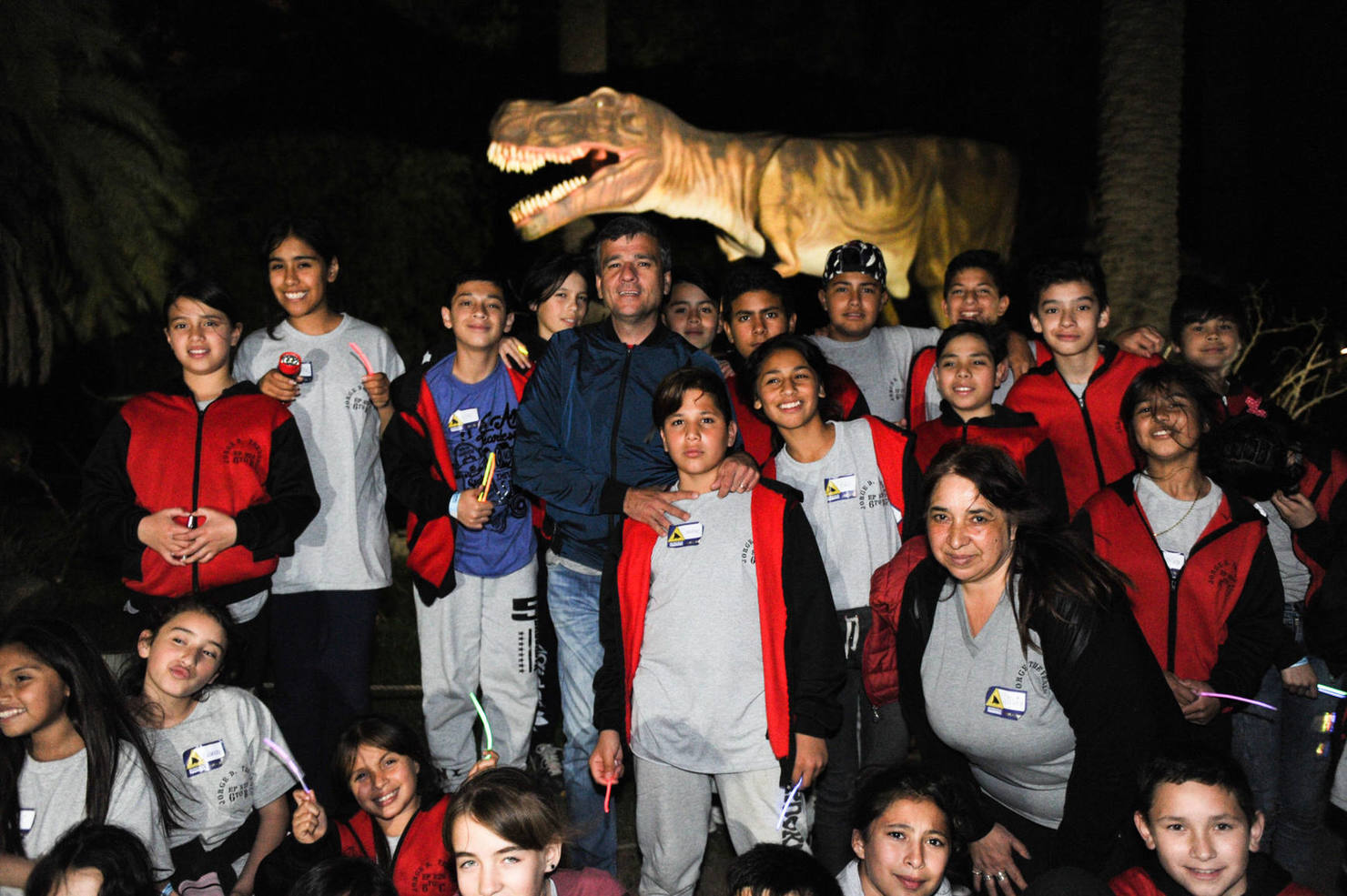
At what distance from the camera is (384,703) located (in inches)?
237

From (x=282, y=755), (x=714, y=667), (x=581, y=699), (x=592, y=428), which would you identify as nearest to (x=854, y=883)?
(x=714, y=667)

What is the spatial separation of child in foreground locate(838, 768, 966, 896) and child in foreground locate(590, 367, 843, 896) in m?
0.31

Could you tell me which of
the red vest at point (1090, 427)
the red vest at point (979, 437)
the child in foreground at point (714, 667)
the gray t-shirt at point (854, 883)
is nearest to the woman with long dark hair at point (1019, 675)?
the gray t-shirt at point (854, 883)

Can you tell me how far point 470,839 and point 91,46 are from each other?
3.97 metres

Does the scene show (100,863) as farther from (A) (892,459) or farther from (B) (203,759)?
(A) (892,459)

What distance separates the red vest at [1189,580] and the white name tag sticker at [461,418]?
2199 millimetres

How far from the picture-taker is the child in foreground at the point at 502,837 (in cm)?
266

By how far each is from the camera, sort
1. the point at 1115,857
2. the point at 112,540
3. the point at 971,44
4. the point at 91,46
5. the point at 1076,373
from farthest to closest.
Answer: the point at 971,44
the point at 91,46
the point at 1076,373
the point at 112,540
the point at 1115,857

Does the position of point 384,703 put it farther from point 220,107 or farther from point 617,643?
point 220,107

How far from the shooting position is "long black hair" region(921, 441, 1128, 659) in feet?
9.28

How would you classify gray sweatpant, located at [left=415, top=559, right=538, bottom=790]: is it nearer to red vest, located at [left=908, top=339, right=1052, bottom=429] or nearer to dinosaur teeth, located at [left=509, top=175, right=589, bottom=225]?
red vest, located at [left=908, top=339, right=1052, bottom=429]

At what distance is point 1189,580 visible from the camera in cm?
348

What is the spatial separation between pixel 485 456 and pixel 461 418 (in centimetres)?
16

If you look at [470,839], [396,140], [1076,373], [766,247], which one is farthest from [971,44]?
[470,839]
